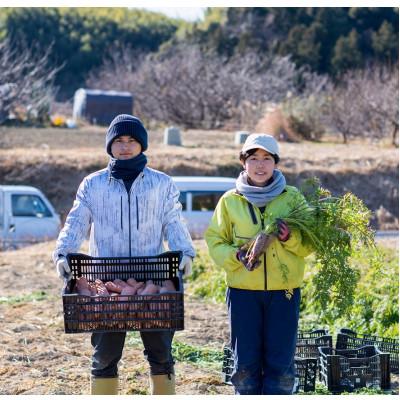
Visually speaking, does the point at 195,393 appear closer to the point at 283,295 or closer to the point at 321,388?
the point at 321,388

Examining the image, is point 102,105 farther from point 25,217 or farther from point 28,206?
point 25,217

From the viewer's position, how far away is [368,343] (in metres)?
7.06

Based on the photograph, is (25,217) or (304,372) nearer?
(304,372)

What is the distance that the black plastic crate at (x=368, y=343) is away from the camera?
278 inches

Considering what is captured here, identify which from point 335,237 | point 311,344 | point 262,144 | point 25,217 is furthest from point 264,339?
point 25,217

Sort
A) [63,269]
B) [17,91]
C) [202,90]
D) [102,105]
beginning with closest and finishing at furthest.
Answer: [63,269], [17,91], [202,90], [102,105]

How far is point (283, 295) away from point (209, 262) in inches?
250

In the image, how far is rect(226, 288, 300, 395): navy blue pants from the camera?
487cm

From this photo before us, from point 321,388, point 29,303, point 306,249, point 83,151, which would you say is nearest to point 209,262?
point 29,303

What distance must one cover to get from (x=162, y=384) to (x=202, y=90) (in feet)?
117

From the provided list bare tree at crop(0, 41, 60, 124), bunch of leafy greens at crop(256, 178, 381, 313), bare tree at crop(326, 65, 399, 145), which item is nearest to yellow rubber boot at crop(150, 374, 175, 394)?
bunch of leafy greens at crop(256, 178, 381, 313)

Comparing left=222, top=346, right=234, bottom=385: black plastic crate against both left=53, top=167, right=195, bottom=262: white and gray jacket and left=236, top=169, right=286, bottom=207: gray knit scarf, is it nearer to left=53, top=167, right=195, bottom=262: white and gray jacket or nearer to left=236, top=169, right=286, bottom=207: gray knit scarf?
left=53, top=167, right=195, bottom=262: white and gray jacket

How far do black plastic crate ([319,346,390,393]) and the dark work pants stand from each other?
64.1 inches

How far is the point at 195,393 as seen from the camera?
603 centimetres
